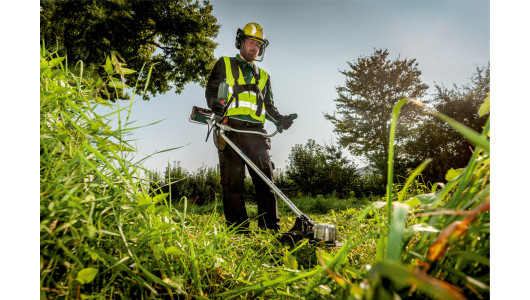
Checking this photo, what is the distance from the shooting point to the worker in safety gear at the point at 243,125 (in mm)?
3500

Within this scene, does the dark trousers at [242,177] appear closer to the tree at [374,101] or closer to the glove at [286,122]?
the glove at [286,122]

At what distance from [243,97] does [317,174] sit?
9.69m

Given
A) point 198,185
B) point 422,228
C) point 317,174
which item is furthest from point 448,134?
point 422,228

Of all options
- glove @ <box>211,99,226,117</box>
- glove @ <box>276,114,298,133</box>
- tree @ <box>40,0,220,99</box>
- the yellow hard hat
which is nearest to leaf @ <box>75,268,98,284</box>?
glove @ <box>211,99,226,117</box>

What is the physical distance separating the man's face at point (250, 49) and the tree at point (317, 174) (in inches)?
367

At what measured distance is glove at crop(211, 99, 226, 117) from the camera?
3.28 metres

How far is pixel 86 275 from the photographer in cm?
54

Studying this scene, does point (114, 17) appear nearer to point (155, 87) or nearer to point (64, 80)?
point (155, 87)

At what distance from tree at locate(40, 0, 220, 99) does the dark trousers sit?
7583mm

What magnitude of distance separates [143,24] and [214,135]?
13233 mm

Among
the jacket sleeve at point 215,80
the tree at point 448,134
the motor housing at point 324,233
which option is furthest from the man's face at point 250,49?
the tree at point 448,134

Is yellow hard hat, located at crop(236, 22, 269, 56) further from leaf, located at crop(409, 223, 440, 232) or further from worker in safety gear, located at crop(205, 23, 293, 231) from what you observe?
leaf, located at crop(409, 223, 440, 232)

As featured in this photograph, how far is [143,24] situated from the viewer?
45.8 ft

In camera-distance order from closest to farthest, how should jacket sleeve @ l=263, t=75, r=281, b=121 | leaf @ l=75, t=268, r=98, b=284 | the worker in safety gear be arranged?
leaf @ l=75, t=268, r=98, b=284
the worker in safety gear
jacket sleeve @ l=263, t=75, r=281, b=121
